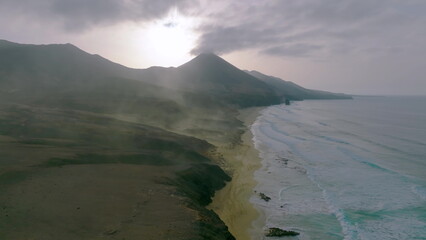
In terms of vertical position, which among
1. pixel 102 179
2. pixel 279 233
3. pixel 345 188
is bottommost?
pixel 279 233

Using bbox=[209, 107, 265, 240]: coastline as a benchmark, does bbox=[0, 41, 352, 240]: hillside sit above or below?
above

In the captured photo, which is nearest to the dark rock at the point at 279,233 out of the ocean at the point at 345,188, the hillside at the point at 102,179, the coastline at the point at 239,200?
the ocean at the point at 345,188

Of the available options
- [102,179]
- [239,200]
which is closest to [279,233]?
[239,200]

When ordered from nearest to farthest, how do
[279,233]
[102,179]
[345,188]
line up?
[279,233]
[102,179]
[345,188]

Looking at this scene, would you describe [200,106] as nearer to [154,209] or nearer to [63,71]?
[63,71]

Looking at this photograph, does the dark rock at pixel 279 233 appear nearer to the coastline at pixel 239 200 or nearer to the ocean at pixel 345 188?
the ocean at pixel 345 188

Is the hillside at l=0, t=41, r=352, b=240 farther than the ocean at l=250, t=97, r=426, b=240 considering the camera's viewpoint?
No

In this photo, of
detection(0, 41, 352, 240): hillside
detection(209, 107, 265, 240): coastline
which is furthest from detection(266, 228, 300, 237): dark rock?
detection(0, 41, 352, 240): hillside

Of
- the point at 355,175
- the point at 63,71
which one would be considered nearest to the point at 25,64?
the point at 63,71

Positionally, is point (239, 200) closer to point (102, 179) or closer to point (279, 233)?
point (279, 233)

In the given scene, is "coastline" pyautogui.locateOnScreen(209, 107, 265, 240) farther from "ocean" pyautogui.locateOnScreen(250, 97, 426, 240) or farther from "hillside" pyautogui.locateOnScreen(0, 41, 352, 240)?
"hillside" pyautogui.locateOnScreen(0, 41, 352, 240)
